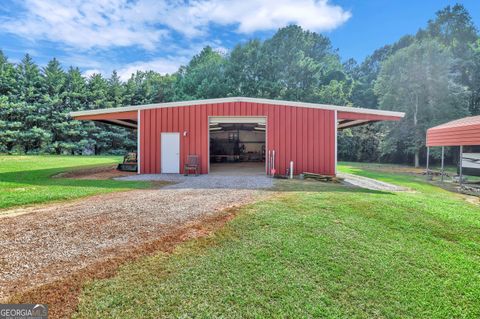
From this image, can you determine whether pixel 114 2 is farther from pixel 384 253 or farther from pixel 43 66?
pixel 43 66

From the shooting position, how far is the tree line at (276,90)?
21.0m

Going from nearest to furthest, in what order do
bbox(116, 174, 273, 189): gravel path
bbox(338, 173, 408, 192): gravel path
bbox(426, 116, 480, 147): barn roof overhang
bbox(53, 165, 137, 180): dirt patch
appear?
bbox(116, 174, 273, 189): gravel path, bbox(338, 173, 408, 192): gravel path, bbox(426, 116, 480, 147): barn roof overhang, bbox(53, 165, 137, 180): dirt patch

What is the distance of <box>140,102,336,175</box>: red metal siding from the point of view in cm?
1040

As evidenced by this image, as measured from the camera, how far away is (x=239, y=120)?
437 inches

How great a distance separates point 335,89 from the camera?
25828 mm

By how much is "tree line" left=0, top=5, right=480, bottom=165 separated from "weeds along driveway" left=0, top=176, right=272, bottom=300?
69.6ft

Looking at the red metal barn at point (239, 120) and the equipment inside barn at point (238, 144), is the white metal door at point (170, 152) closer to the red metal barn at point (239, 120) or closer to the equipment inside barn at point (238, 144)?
the red metal barn at point (239, 120)

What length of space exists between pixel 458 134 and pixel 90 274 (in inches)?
509

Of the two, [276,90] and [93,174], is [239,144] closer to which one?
[276,90]

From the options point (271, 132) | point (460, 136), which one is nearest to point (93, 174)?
point (271, 132)

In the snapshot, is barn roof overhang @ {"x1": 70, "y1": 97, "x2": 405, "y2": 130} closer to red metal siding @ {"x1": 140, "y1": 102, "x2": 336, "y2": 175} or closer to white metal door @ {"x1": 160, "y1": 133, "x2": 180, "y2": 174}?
red metal siding @ {"x1": 140, "y1": 102, "x2": 336, "y2": 175}

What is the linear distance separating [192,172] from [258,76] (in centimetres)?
1998

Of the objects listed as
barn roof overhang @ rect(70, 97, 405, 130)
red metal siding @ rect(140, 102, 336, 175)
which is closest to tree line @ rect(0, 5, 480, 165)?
barn roof overhang @ rect(70, 97, 405, 130)

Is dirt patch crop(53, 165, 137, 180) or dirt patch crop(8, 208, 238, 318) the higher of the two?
dirt patch crop(53, 165, 137, 180)
